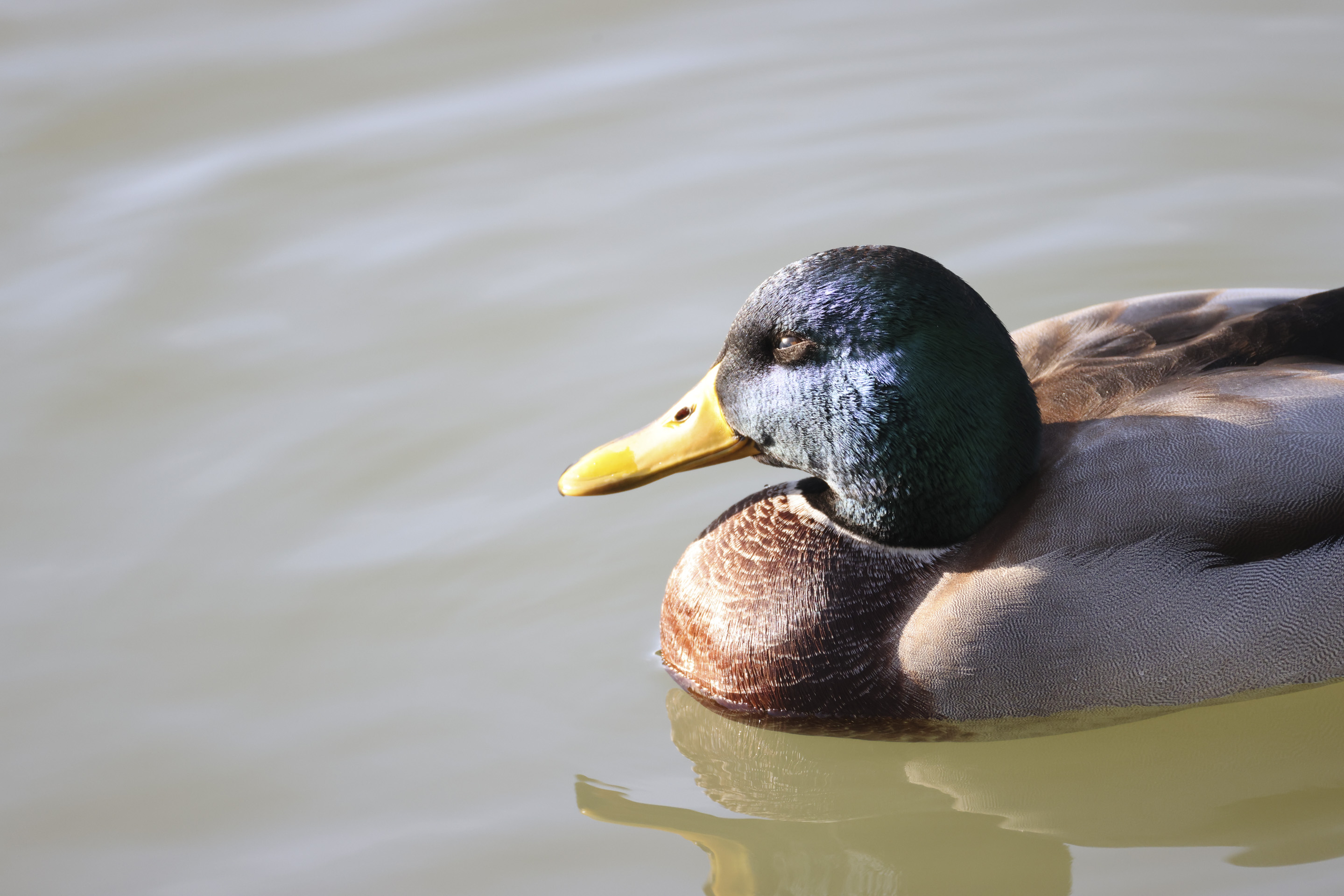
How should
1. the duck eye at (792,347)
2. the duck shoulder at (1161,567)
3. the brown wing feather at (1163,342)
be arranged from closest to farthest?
the duck shoulder at (1161,567) → the duck eye at (792,347) → the brown wing feather at (1163,342)

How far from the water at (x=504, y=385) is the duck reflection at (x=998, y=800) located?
1 centimetres

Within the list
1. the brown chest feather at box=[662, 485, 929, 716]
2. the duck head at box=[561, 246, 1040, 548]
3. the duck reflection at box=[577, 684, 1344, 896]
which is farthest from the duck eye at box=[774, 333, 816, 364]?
the duck reflection at box=[577, 684, 1344, 896]

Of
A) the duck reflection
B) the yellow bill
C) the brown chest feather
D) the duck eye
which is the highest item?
the duck eye

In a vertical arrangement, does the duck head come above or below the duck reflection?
above

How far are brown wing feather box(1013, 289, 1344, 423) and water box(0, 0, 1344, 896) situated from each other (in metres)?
0.93

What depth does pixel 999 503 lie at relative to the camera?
4098 mm

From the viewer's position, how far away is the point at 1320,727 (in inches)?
166

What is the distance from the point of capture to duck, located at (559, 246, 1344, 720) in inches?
153

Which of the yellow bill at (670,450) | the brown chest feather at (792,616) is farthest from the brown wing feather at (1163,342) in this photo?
the yellow bill at (670,450)

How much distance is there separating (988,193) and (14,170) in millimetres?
4361

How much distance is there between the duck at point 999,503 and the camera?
12.8ft

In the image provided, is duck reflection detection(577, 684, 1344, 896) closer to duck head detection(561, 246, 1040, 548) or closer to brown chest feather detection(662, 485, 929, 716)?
brown chest feather detection(662, 485, 929, 716)

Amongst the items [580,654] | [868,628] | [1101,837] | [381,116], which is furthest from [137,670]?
[381,116]

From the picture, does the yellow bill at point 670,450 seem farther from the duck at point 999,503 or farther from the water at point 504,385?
the water at point 504,385
